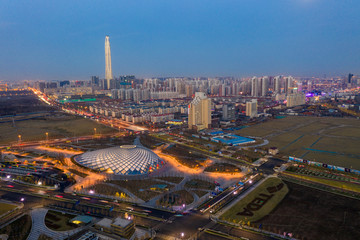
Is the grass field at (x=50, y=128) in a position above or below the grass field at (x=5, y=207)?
above

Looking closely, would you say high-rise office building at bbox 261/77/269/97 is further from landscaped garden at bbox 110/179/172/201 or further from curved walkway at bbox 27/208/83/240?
curved walkway at bbox 27/208/83/240

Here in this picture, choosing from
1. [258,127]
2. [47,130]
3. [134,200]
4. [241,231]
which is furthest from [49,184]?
[258,127]

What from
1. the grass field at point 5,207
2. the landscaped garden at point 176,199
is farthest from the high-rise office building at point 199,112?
the grass field at point 5,207

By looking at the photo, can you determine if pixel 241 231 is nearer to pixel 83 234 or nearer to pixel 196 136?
pixel 83 234

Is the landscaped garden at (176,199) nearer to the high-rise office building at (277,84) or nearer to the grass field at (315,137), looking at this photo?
the grass field at (315,137)

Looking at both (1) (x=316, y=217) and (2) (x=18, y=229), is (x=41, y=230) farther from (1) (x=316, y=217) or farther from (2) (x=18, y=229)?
(1) (x=316, y=217)

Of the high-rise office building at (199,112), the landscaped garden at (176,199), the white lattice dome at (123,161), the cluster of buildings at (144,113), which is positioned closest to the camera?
the landscaped garden at (176,199)
